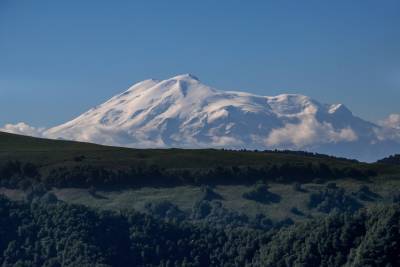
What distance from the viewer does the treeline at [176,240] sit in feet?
222

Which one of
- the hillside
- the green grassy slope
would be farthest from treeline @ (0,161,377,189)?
the green grassy slope

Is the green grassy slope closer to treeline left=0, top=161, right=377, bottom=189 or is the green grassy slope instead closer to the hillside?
the hillside

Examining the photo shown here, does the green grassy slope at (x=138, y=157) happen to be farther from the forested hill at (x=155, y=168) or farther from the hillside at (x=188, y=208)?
the hillside at (x=188, y=208)

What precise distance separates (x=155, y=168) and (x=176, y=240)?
129 ft

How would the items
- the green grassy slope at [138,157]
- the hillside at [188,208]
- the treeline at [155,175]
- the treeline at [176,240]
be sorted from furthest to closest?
1. the green grassy slope at [138,157]
2. the treeline at [155,175]
3. the hillside at [188,208]
4. the treeline at [176,240]

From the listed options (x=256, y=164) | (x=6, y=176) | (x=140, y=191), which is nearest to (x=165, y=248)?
(x=140, y=191)

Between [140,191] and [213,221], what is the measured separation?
635 inches

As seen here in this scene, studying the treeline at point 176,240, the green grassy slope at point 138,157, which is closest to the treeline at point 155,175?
the green grassy slope at point 138,157

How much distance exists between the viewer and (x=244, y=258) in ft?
252

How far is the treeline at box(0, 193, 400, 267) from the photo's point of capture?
222 ft

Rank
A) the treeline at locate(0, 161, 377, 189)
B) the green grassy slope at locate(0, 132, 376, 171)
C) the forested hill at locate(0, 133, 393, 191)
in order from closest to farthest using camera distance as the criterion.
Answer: the treeline at locate(0, 161, 377, 189)
the forested hill at locate(0, 133, 393, 191)
the green grassy slope at locate(0, 132, 376, 171)

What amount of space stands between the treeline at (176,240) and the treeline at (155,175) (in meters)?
22.4

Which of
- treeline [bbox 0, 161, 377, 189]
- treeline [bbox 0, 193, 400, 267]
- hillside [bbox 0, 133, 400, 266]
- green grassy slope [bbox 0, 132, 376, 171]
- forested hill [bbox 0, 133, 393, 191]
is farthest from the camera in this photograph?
green grassy slope [bbox 0, 132, 376, 171]

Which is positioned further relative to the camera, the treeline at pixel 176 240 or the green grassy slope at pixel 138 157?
the green grassy slope at pixel 138 157
